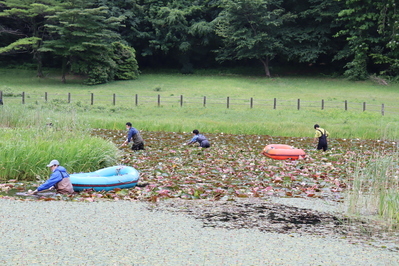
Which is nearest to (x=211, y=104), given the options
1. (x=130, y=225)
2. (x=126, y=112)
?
(x=126, y=112)

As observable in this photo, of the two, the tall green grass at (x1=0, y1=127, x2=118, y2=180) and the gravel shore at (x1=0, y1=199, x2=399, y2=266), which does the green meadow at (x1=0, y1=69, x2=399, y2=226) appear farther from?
the gravel shore at (x1=0, y1=199, x2=399, y2=266)

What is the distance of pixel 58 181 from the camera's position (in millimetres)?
12914

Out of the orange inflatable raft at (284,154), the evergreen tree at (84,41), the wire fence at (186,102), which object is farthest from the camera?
the evergreen tree at (84,41)

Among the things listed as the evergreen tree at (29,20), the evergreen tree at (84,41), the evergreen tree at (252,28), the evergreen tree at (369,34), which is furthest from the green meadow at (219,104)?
the evergreen tree at (29,20)

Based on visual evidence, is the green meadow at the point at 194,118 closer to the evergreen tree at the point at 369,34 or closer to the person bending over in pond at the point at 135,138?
the person bending over in pond at the point at 135,138

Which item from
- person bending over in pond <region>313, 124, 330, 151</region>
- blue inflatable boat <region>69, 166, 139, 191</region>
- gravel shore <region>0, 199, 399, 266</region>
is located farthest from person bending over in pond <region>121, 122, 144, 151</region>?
gravel shore <region>0, 199, 399, 266</region>

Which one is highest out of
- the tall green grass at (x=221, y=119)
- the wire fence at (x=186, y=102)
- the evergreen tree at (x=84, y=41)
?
the evergreen tree at (x=84, y=41)

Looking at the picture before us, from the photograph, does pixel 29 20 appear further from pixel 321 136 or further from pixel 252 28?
pixel 321 136

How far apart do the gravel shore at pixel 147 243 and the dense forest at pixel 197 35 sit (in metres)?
39.5

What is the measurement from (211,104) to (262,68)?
24811mm

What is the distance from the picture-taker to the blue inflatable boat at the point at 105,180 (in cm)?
1351

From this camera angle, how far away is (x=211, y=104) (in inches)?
1534

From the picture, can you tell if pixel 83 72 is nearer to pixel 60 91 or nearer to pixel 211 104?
pixel 60 91

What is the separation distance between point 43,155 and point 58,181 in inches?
103
